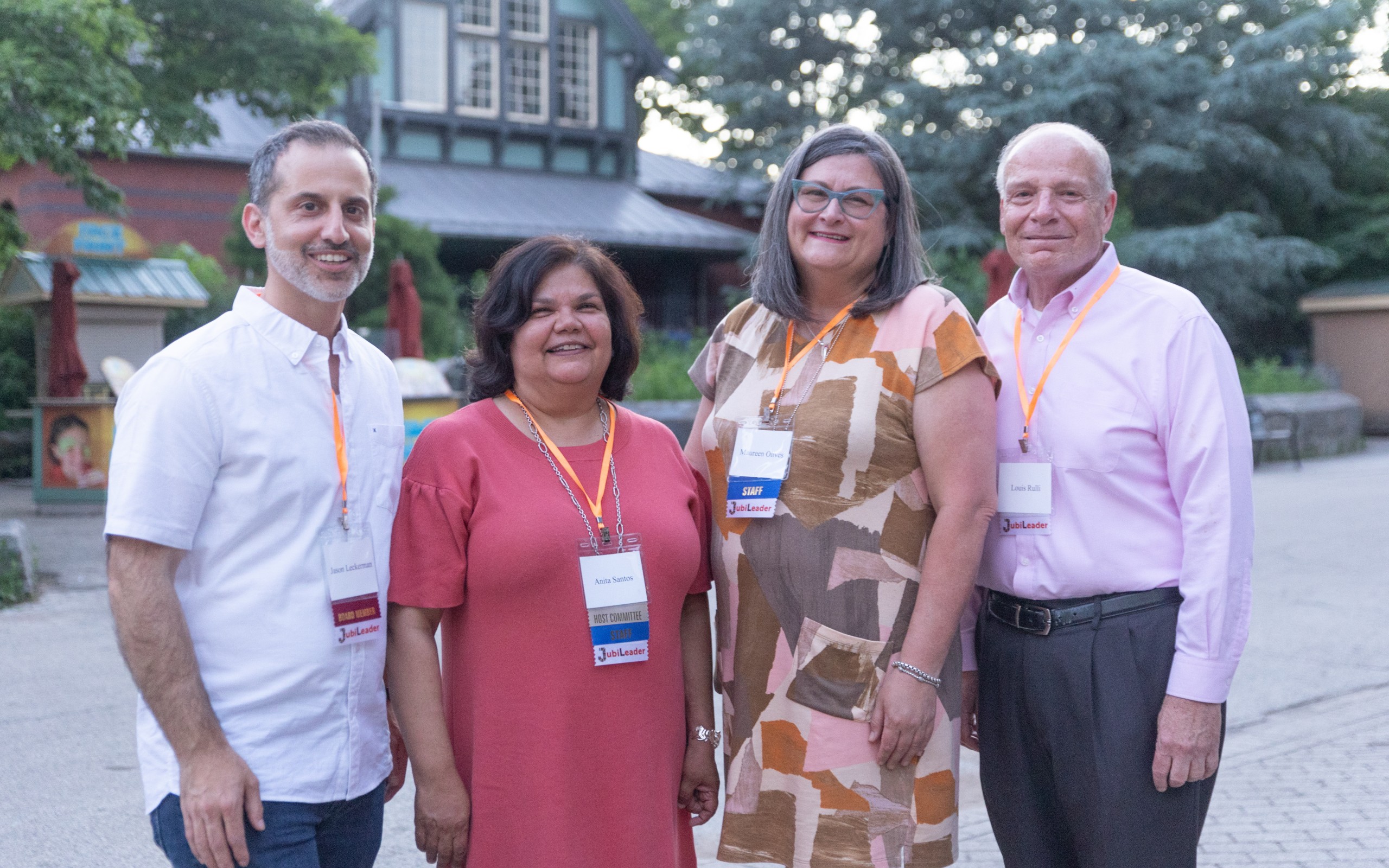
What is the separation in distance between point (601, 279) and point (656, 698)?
92 cm

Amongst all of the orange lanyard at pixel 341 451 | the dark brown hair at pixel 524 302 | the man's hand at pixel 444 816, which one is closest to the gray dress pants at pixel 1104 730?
the dark brown hair at pixel 524 302

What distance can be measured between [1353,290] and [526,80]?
1722 centimetres

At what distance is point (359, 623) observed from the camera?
2.30m

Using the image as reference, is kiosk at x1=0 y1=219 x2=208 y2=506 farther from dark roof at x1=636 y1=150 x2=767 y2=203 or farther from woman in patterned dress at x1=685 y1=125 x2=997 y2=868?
dark roof at x1=636 y1=150 x2=767 y2=203

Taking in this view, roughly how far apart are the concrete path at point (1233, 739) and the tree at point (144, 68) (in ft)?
11.6

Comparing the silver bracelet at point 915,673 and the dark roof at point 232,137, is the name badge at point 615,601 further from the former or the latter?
the dark roof at point 232,137

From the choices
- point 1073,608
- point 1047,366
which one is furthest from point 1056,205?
point 1073,608

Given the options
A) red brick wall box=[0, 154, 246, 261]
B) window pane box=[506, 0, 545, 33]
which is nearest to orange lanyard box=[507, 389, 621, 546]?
red brick wall box=[0, 154, 246, 261]

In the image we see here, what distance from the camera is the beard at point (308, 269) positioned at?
91.7 inches

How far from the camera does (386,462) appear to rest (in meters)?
2.44

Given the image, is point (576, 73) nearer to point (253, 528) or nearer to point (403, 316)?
point (403, 316)

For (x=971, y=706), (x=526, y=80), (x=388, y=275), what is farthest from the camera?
(x=526, y=80)

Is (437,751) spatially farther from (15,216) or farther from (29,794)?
(15,216)

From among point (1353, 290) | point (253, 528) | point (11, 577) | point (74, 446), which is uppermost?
point (1353, 290)
